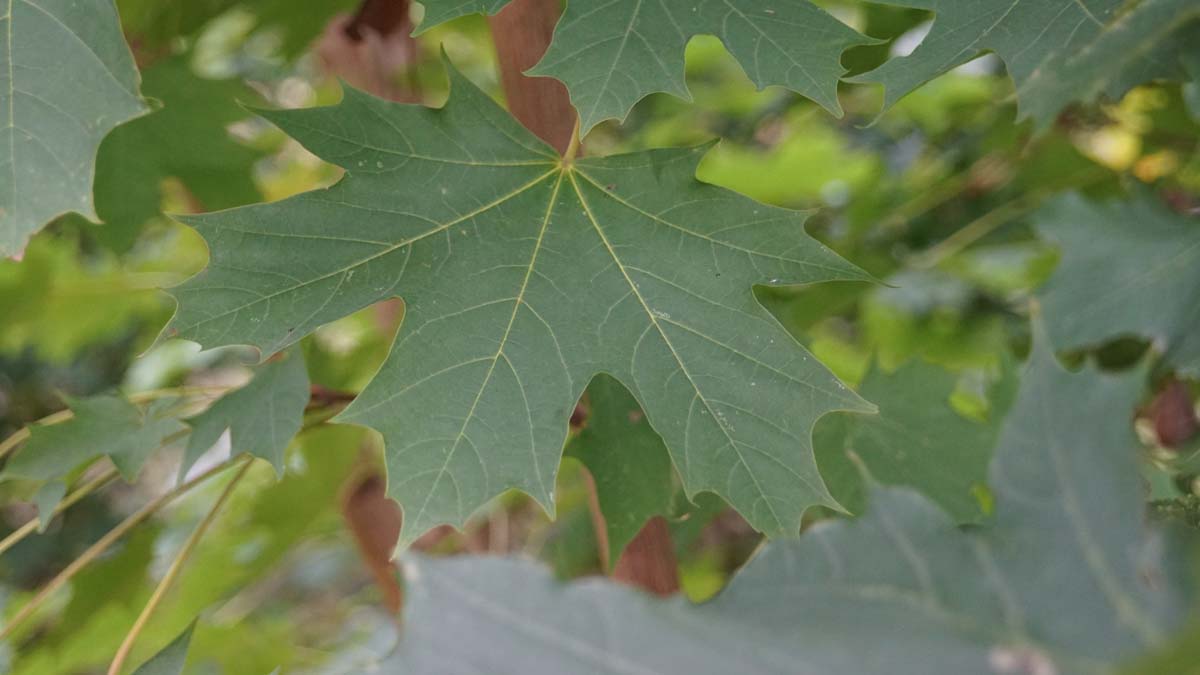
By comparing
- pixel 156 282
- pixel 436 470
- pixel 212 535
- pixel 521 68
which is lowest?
pixel 212 535

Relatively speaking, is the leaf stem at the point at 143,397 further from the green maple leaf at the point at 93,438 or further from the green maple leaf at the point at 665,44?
the green maple leaf at the point at 665,44

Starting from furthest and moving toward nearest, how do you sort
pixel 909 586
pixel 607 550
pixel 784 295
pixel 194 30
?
pixel 194 30
pixel 784 295
pixel 607 550
pixel 909 586

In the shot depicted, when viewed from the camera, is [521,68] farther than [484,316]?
Yes

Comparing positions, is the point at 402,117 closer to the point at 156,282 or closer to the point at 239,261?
the point at 239,261

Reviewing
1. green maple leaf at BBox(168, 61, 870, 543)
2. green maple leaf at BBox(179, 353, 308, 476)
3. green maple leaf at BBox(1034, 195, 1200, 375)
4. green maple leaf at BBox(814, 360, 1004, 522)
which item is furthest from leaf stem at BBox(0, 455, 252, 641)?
green maple leaf at BBox(1034, 195, 1200, 375)

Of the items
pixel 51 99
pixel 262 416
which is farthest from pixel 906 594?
pixel 51 99

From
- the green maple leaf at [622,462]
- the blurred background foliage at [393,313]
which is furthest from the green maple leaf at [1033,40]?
the green maple leaf at [622,462]

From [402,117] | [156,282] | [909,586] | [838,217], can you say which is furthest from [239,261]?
[838,217]
